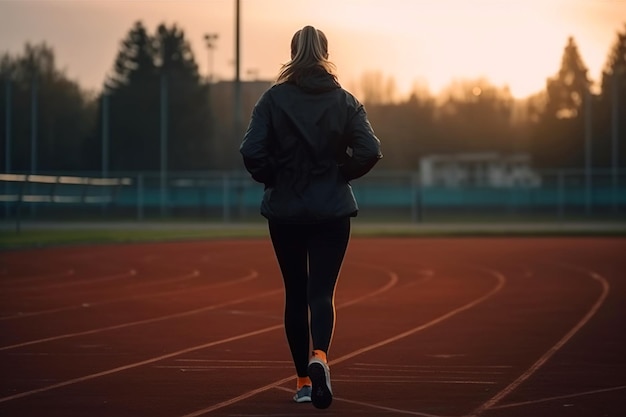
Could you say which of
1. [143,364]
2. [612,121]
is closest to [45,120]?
[612,121]

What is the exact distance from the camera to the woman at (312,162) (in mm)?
6879

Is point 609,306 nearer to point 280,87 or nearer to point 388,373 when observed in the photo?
point 388,373

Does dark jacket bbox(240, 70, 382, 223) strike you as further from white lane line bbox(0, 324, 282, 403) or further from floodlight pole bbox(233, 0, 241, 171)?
floodlight pole bbox(233, 0, 241, 171)

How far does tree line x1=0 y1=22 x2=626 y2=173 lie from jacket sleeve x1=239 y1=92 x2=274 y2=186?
41.0 m

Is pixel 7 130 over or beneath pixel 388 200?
over

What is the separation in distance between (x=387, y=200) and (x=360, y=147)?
54221mm

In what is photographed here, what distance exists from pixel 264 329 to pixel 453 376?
3.47m

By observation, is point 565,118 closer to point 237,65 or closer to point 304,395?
point 237,65

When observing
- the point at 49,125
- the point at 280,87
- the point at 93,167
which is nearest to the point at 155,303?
the point at 280,87

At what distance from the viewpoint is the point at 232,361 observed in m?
9.37

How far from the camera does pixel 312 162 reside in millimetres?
6953

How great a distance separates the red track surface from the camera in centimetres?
742

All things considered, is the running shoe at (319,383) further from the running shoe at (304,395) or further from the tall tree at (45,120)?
the tall tree at (45,120)

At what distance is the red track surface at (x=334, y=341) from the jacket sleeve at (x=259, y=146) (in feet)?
4.19
